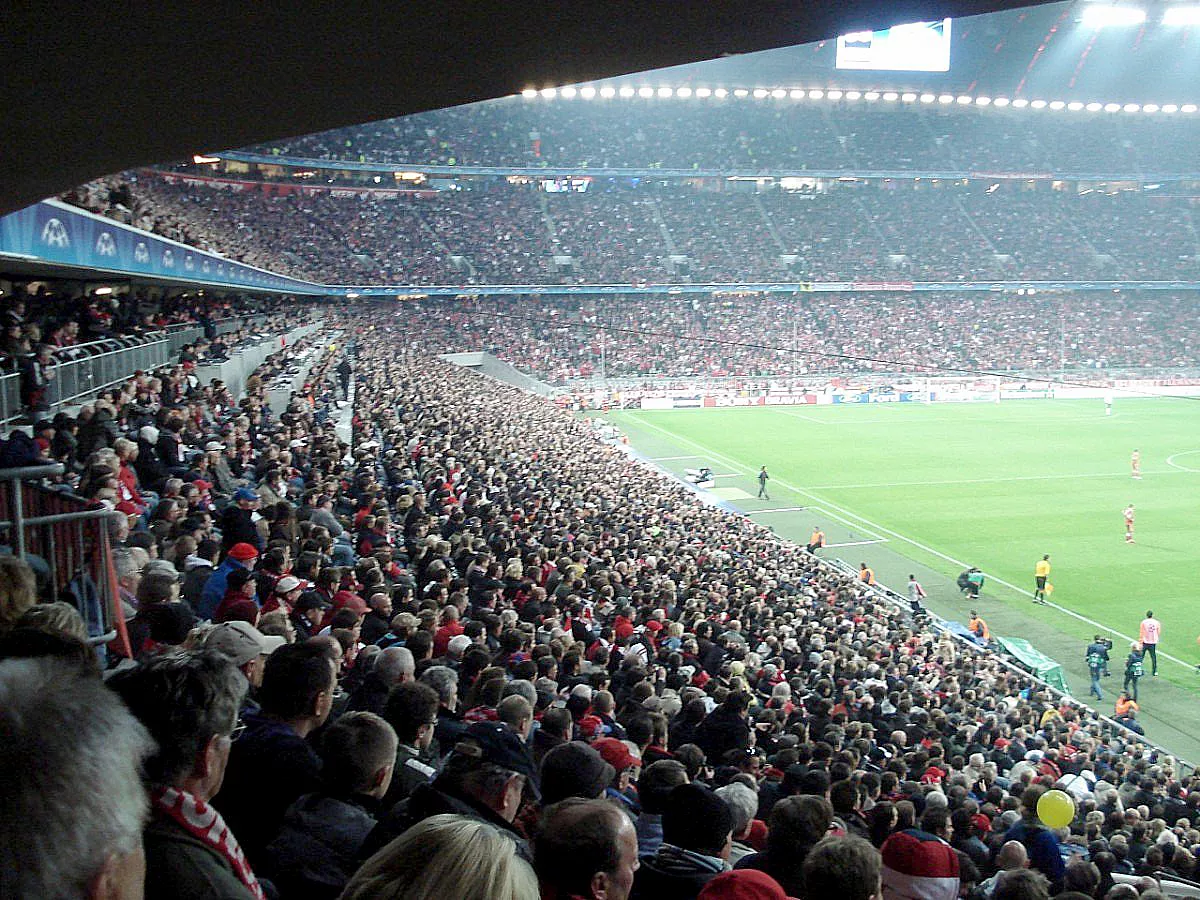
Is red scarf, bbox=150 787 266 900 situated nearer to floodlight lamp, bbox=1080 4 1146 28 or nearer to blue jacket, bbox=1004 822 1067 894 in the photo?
blue jacket, bbox=1004 822 1067 894

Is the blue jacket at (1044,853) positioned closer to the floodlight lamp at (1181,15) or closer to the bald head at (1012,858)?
the bald head at (1012,858)

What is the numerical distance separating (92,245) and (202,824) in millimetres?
12950

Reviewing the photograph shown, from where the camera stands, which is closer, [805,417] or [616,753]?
[616,753]

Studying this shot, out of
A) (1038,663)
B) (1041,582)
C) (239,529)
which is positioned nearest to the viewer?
(239,529)

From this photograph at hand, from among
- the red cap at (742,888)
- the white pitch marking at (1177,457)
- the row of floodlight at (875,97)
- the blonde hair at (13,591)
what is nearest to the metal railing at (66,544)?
the blonde hair at (13,591)

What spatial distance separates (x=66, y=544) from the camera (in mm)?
5430

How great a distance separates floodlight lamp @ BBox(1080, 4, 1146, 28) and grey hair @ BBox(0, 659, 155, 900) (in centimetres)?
8351

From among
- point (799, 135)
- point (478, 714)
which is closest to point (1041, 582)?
point (478, 714)

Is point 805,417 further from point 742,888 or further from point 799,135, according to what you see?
point 742,888

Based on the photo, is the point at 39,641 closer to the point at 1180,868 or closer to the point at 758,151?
the point at 1180,868

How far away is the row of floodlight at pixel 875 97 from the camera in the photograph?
7250 cm

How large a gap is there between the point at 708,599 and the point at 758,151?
67.6 meters

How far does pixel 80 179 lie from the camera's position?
580cm

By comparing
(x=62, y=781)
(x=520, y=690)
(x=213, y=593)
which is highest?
(x=62, y=781)
